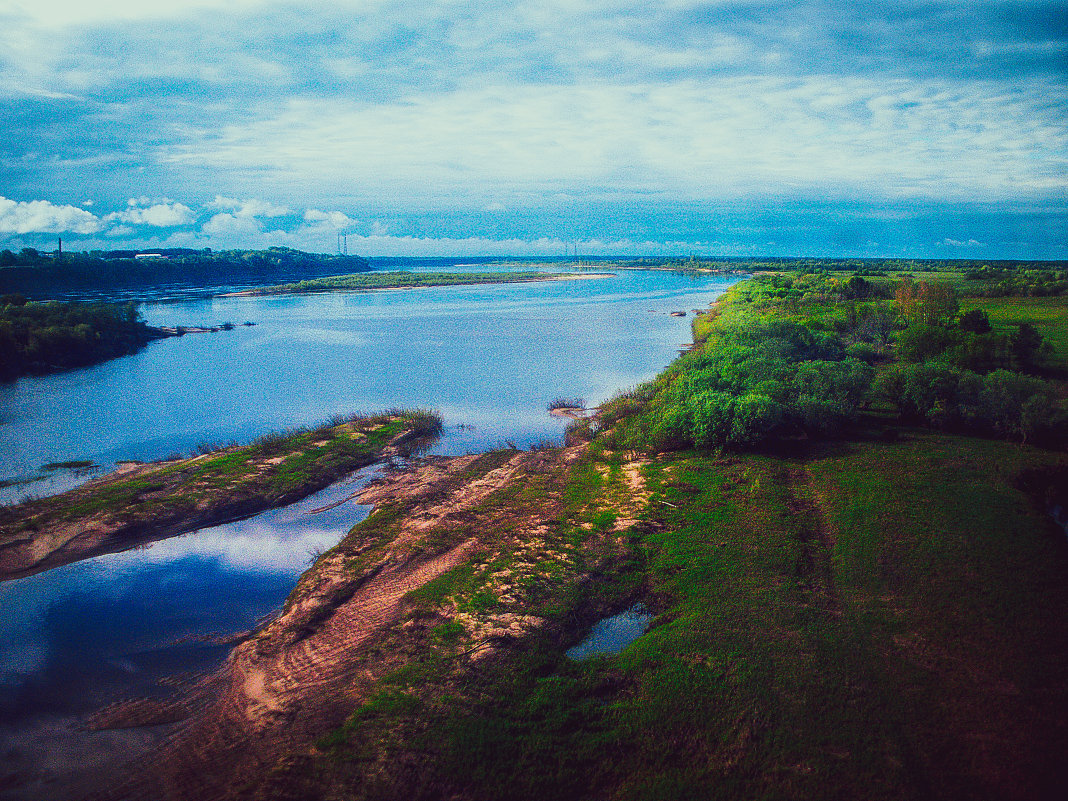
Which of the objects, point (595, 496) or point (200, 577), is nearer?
point (200, 577)

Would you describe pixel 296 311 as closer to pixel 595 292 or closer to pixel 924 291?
pixel 595 292

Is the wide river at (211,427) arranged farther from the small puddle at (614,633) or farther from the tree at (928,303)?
the tree at (928,303)

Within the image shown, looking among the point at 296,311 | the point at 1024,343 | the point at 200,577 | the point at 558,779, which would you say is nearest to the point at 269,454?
the point at 200,577

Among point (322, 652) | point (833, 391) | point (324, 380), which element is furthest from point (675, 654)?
point (324, 380)

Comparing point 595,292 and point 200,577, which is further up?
point 595,292

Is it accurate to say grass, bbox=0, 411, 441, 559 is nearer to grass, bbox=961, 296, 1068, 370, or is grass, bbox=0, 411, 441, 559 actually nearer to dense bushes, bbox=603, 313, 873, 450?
dense bushes, bbox=603, 313, 873, 450

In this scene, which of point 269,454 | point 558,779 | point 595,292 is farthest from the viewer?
point 595,292

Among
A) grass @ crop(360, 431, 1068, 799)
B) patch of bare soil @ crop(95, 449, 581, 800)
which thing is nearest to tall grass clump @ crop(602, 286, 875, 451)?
grass @ crop(360, 431, 1068, 799)

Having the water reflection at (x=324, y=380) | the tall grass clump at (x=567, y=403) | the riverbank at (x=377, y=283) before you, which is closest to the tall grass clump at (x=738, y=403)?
the tall grass clump at (x=567, y=403)
